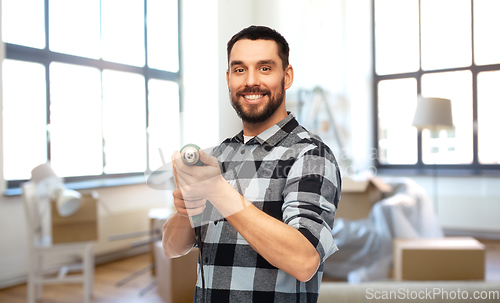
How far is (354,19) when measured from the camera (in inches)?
94.3

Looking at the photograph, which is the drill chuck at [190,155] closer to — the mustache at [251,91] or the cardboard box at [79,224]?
the mustache at [251,91]

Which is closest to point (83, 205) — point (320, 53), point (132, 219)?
point (132, 219)

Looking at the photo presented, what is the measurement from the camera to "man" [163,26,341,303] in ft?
1.05

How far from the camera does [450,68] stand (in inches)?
74.5

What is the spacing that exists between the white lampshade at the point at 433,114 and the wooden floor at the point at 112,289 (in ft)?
2.03

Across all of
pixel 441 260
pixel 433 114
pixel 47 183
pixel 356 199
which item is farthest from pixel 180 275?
pixel 356 199

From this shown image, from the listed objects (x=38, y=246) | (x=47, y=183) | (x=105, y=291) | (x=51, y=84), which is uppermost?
(x=51, y=84)

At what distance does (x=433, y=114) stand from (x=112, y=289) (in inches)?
66.5

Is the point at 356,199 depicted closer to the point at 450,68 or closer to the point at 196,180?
the point at 450,68

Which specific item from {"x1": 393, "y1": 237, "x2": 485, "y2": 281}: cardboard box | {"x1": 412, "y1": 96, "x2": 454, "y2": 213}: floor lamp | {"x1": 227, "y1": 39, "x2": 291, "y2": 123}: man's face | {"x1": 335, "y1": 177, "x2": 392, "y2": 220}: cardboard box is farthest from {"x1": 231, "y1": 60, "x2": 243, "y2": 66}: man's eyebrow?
{"x1": 335, "y1": 177, "x2": 392, "y2": 220}: cardboard box

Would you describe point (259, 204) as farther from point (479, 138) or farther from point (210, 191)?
point (479, 138)

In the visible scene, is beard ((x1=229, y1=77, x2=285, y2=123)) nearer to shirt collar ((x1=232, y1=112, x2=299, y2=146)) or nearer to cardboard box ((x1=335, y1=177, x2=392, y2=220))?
shirt collar ((x1=232, y1=112, x2=299, y2=146))

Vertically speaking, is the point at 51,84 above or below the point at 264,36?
above

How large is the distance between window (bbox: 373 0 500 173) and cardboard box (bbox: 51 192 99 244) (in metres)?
1.49
